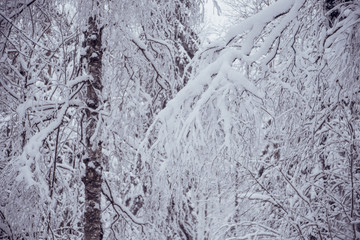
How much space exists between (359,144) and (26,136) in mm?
3629

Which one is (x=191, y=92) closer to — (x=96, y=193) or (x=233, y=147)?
(x=233, y=147)

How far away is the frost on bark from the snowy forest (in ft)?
0.04

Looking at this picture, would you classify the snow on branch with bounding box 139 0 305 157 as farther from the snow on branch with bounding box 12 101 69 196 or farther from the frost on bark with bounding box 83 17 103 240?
the frost on bark with bounding box 83 17 103 240

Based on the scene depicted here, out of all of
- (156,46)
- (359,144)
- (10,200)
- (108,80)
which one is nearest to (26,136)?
(10,200)

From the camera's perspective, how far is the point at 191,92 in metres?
2.05

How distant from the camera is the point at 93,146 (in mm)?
3289

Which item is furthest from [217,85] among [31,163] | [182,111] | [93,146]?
[31,163]

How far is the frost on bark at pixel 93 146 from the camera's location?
10.8 ft

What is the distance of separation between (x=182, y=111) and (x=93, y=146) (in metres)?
1.62

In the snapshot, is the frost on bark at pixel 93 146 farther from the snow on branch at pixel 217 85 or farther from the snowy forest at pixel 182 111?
the snow on branch at pixel 217 85

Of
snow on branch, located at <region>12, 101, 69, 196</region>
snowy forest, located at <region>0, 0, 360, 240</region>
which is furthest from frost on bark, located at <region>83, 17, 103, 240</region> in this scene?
snow on branch, located at <region>12, 101, 69, 196</region>

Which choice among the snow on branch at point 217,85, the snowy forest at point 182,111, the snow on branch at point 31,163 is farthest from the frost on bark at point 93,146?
the snow on branch at point 217,85

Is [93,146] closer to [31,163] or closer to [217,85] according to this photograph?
[31,163]

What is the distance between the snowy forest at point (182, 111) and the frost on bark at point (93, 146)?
0.01m
